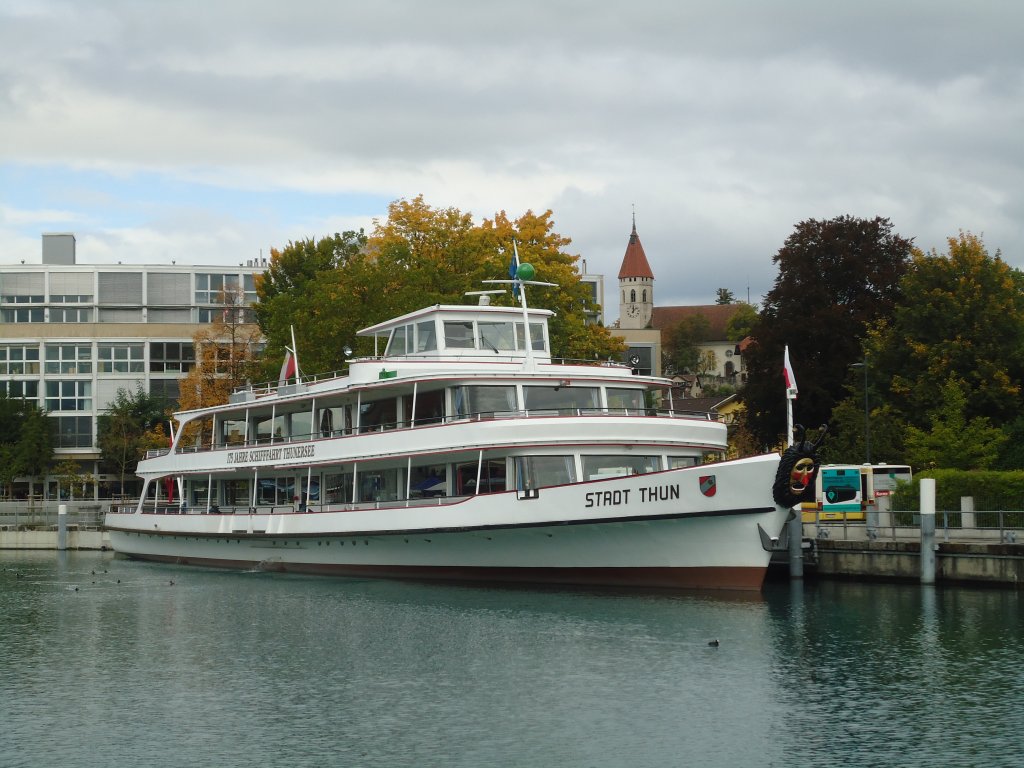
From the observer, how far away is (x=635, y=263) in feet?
627

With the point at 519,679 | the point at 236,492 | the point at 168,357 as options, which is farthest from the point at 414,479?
A: the point at 168,357

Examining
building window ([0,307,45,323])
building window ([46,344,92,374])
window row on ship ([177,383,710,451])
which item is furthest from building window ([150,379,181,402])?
window row on ship ([177,383,710,451])

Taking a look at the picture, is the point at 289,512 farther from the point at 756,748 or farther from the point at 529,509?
the point at 756,748

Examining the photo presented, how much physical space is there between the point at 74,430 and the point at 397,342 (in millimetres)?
52564

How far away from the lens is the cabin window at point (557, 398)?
33031 mm

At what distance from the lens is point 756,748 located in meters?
17.5

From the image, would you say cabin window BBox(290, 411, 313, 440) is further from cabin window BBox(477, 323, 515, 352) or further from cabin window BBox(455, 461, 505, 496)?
cabin window BBox(455, 461, 505, 496)

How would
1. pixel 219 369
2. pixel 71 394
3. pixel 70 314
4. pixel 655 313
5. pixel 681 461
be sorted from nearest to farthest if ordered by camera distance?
pixel 681 461 < pixel 219 369 < pixel 71 394 < pixel 70 314 < pixel 655 313

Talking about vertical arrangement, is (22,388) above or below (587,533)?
above

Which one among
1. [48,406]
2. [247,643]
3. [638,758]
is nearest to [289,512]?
[247,643]

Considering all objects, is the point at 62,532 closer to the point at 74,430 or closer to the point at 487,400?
the point at 487,400

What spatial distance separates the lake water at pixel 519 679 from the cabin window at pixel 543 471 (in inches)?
101

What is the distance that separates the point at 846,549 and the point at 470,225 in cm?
2730

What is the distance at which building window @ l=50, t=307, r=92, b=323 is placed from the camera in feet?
307
